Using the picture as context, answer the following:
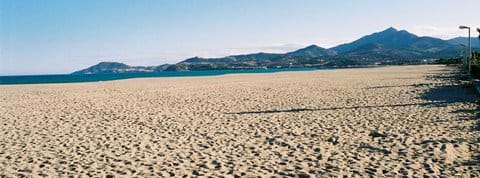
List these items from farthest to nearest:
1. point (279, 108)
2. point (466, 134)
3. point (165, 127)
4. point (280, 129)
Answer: point (279, 108) < point (165, 127) < point (280, 129) < point (466, 134)

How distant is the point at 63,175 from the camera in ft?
20.7

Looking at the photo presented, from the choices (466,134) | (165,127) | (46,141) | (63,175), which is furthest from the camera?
(165,127)

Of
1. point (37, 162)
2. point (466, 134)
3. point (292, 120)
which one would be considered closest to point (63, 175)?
point (37, 162)

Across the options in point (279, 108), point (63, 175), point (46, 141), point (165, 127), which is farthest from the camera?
point (279, 108)

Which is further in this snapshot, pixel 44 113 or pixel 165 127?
pixel 44 113

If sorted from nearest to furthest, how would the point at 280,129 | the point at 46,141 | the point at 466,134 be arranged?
the point at 466,134
the point at 46,141
the point at 280,129

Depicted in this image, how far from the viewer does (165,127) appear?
10.8 metres

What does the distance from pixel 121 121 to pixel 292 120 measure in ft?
15.9

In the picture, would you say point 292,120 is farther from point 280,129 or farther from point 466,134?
point 466,134

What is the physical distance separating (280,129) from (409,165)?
3923 millimetres

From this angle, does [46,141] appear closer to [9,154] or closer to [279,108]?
[9,154]

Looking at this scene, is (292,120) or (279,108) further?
(279,108)

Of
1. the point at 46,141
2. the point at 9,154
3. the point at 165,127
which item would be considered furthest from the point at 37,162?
the point at 165,127

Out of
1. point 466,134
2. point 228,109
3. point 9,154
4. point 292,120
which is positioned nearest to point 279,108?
point 228,109
